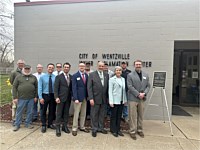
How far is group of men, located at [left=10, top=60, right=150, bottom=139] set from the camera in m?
5.01

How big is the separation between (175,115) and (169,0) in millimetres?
4238

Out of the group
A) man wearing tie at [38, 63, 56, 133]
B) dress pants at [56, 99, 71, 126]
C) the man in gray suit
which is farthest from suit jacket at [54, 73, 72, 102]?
the man in gray suit

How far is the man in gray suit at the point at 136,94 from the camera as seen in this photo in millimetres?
4945

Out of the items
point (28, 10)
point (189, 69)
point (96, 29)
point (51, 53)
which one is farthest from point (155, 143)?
point (28, 10)

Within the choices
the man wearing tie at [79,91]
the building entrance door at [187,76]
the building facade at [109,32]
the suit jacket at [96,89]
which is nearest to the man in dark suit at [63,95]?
the man wearing tie at [79,91]

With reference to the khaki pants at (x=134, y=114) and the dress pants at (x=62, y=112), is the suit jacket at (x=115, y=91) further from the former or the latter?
the dress pants at (x=62, y=112)

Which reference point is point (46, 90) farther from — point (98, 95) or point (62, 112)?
point (98, 95)

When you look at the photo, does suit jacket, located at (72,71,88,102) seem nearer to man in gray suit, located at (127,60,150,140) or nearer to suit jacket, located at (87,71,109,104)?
suit jacket, located at (87,71,109,104)

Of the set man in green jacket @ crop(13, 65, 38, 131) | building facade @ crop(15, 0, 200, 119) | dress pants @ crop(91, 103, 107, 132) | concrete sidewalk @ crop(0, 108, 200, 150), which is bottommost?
concrete sidewalk @ crop(0, 108, 200, 150)

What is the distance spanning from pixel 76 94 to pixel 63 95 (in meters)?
0.34

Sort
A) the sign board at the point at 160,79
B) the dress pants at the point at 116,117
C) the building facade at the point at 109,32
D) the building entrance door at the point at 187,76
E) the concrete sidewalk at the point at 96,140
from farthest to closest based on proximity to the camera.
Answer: the building entrance door at the point at 187,76 < the building facade at the point at 109,32 < the sign board at the point at 160,79 < the dress pants at the point at 116,117 < the concrete sidewalk at the point at 96,140

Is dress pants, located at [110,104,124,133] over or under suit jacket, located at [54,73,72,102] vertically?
under

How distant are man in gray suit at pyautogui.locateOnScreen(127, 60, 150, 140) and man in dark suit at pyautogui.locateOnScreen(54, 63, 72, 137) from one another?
1.59 m

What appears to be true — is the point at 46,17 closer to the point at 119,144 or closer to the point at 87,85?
the point at 87,85
